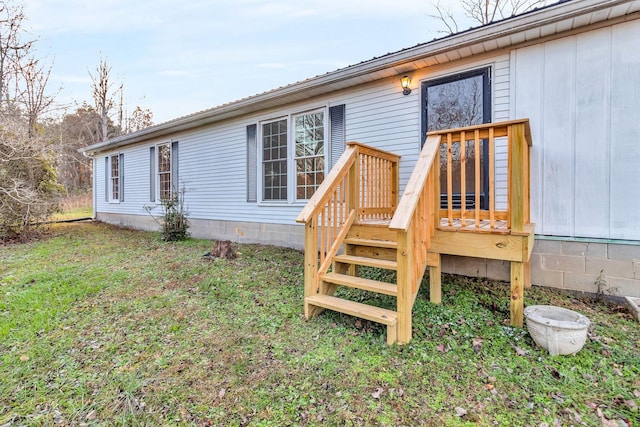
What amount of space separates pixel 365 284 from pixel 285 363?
995 millimetres

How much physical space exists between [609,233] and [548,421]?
Answer: 8.60ft

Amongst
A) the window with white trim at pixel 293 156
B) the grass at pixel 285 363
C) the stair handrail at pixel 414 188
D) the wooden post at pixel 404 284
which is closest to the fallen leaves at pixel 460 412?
the grass at pixel 285 363

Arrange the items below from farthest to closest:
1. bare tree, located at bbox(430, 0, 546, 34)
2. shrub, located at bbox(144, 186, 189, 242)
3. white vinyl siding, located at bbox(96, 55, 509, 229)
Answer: bare tree, located at bbox(430, 0, 546, 34) < shrub, located at bbox(144, 186, 189, 242) < white vinyl siding, located at bbox(96, 55, 509, 229)

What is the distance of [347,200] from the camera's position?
11.9ft

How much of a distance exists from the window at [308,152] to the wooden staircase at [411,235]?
6.60 ft

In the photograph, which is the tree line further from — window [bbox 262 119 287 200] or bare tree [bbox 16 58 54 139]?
window [bbox 262 119 287 200]

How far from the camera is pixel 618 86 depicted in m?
3.19

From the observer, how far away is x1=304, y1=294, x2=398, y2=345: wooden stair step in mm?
2426

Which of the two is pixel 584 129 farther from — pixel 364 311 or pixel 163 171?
pixel 163 171

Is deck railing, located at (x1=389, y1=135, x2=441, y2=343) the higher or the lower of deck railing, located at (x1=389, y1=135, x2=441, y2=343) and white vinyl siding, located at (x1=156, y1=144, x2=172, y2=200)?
the lower

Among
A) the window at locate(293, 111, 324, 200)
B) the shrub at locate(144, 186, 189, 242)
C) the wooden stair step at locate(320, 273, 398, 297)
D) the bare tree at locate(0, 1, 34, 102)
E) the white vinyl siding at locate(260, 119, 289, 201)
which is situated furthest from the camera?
the bare tree at locate(0, 1, 34, 102)

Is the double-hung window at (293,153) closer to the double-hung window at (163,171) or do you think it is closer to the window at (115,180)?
the double-hung window at (163,171)

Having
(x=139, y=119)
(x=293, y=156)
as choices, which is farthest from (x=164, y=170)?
(x=139, y=119)

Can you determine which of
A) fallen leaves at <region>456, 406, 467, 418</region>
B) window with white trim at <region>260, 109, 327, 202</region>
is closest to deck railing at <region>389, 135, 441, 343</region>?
fallen leaves at <region>456, 406, 467, 418</region>
